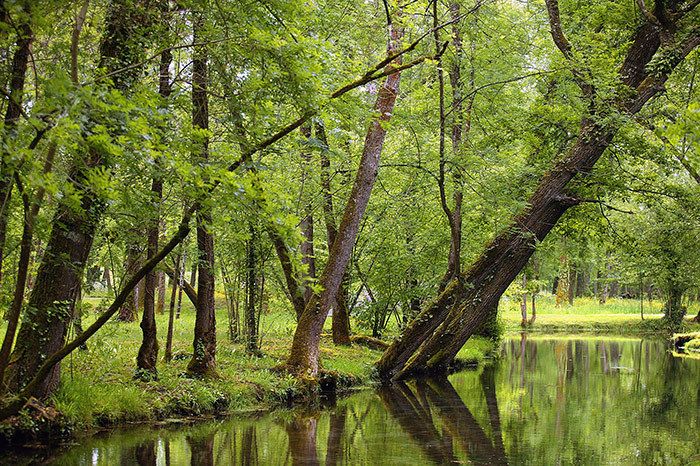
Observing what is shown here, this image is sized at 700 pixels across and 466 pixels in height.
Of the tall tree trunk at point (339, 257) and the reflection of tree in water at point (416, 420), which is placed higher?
the tall tree trunk at point (339, 257)

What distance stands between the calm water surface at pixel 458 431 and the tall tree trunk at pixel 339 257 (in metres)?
1.07

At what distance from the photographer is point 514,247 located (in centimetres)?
1420

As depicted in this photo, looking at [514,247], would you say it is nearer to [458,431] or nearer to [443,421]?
[443,421]

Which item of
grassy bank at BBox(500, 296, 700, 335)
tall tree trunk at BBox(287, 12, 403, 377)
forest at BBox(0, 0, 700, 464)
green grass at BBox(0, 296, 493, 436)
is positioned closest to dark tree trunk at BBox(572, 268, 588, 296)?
grassy bank at BBox(500, 296, 700, 335)

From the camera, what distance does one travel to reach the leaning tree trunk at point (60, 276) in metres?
7.12

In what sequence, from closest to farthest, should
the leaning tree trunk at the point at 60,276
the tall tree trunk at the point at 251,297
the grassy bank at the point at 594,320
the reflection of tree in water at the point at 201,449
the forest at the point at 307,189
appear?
1. the forest at the point at 307,189
2. the leaning tree trunk at the point at 60,276
3. the reflection of tree in water at the point at 201,449
4. the tall tree trunk at the point at 251,297
5. the grassy bank at the point at 594,320

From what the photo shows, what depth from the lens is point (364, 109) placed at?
7.91 meters

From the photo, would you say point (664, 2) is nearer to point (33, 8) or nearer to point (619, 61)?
point (619, 61)

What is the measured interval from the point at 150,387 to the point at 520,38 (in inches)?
442

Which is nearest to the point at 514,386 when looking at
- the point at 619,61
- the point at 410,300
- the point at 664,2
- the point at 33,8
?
the point at 410,300

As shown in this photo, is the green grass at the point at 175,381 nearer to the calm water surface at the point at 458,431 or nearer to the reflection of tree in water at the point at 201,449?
the calm water surface at the point at 458,431

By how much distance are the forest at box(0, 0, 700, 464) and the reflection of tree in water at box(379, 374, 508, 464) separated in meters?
0.09

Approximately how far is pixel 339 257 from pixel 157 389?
14.0 feet

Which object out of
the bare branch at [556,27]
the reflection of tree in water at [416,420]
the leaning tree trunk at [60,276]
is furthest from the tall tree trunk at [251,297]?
the bare branch at [556,27]
